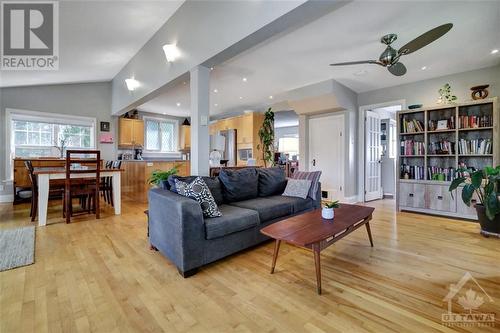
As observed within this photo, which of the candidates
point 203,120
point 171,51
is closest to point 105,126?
point 171,51

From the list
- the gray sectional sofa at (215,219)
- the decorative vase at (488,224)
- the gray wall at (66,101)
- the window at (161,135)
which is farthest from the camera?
the window at (161,135)

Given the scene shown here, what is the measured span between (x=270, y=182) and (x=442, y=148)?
3.30 m

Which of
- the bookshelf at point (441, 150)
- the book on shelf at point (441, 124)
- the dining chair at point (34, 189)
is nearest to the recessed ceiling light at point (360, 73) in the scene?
the bookshelf at point (441, 150)

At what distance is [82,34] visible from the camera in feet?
11.9

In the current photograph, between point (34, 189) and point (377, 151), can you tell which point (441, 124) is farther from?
point (34, 189)

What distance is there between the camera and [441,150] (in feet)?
13.8

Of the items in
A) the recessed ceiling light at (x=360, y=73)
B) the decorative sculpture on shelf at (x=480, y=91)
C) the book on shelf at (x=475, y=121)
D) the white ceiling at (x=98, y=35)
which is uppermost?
the white ceiling at (x=98, y=35)

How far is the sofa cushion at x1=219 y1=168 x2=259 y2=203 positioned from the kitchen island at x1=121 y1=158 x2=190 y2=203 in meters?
2.32

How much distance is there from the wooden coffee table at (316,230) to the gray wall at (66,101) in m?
6.17

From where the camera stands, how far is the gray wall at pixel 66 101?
505 centimetres

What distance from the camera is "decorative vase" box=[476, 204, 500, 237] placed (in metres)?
2.97

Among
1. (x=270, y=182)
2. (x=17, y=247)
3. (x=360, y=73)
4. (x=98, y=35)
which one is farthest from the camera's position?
(x=360, y=73)

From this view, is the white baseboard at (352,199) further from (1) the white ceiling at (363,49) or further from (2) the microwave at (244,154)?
(2) the microwave at (244,154)

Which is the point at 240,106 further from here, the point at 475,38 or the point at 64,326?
the point at 64,326
